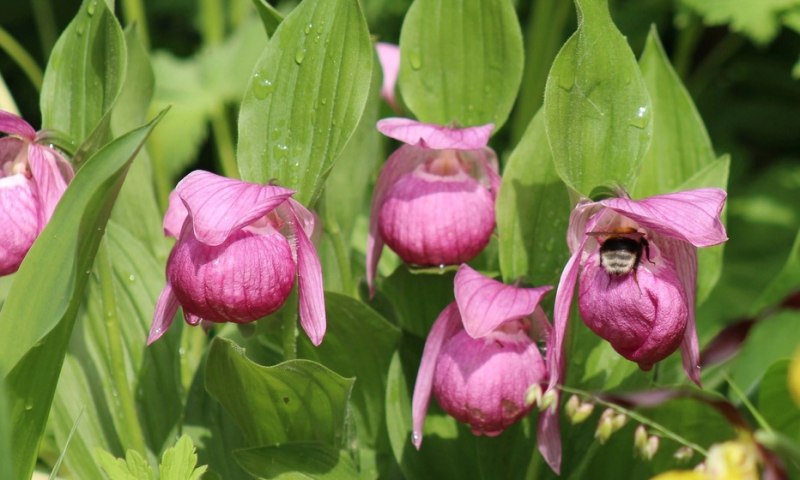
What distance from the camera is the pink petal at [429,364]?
1.01m

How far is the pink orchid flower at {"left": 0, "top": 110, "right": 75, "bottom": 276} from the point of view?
97cm

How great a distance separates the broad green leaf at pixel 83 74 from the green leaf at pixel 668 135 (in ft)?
2.06

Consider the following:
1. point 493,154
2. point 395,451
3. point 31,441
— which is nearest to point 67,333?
point 31,441

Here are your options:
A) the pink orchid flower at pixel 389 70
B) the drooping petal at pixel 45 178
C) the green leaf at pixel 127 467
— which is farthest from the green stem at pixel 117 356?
the pink orchid flower at pixel 389 70

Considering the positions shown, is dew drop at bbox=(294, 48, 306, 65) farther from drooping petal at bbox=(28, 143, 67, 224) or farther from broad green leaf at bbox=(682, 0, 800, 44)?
broad green leaf at bbox=(682, 0, 800, 44)

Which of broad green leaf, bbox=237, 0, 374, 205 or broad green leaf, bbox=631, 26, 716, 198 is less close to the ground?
broad green leaf, bbox=237, 0, 374, 205

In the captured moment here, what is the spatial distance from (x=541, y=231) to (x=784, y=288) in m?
0.34

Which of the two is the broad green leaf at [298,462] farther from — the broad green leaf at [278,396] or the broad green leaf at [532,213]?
the broad green leaf at [532,213]

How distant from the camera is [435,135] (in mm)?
1029

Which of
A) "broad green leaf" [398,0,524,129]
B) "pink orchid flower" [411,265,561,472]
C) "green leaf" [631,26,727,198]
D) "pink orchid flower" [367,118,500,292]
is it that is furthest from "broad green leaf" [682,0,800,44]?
"pink orchid flower" [411,265,561,472]

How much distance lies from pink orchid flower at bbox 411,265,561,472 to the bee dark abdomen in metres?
0.08

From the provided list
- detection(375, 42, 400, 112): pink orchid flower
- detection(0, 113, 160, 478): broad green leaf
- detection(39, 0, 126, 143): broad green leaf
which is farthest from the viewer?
detection(375, 42, 400, 112): pink orchid flower

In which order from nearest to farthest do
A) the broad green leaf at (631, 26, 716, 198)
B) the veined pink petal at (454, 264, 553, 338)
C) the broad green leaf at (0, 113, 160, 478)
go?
the broad green leaf at (0, 113, 160, 478) < the veined pink petal at (454, 264, 553, 338) < the broad green leaf at (631, 26, 716, 198)

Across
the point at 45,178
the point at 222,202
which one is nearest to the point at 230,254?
the point at 222,202
